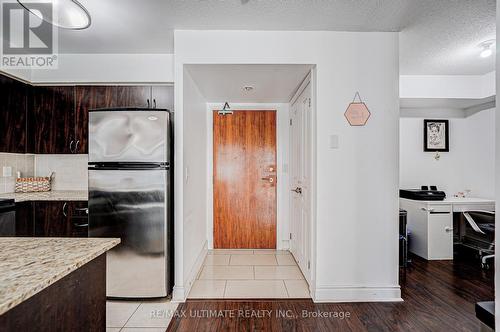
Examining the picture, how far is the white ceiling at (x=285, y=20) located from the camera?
213 cm

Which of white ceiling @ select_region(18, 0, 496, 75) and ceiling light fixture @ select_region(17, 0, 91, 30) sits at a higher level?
white ceiling @ select_region(18, 0, 496, 75)

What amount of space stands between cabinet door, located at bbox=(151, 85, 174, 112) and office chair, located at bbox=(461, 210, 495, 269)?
12.5ft

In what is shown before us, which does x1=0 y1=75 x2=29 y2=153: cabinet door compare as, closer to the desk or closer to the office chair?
A: the desk

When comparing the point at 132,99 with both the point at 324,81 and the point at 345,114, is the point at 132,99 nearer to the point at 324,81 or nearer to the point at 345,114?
the point at 324,81

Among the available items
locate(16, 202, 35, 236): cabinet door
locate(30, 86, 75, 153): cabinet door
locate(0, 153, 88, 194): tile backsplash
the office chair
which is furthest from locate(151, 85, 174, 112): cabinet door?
the office chair

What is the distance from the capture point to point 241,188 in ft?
13.7

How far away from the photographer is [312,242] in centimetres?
260

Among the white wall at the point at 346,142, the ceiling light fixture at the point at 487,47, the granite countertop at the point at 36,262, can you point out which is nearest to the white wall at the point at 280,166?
the white wall at the point at 346,142

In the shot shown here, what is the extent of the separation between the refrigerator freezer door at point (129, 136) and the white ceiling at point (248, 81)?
0.63 metres

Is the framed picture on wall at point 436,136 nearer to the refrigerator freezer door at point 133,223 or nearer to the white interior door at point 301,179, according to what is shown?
the white interior door at point 301,179

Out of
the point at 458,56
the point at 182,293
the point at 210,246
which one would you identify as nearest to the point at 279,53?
the point at 458,56

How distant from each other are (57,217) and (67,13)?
1.86m

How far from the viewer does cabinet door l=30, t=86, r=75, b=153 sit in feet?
10.2

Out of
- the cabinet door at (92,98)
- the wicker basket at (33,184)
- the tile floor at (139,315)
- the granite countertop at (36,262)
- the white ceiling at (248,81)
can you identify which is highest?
the white ceiling at (248,81)
